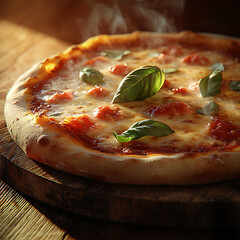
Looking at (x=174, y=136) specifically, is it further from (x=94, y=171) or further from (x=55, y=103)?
(x=55, y=103)

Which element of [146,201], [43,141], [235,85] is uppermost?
[43,141]

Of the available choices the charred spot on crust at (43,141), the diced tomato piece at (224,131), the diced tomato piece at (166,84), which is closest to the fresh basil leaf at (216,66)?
the diced tomato piece at (166,84)

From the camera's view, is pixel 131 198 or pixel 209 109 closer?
pixel 131 198

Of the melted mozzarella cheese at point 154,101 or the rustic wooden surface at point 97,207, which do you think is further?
the melted mozzarella cheese at point 154,101

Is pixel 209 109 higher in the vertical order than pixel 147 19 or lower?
higher

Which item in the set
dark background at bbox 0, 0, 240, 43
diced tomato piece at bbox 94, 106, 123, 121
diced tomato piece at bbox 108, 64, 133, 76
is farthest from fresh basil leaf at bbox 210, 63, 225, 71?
dark background at bbox 0, 0, 240, 43

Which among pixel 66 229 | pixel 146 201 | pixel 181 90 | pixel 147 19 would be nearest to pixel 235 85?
pixel 181 90

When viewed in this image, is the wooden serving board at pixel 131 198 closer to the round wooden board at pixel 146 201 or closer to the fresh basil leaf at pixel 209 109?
the round wooden board at pixel 146 201

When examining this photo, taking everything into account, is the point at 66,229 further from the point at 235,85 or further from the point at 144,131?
the point at 235,85
